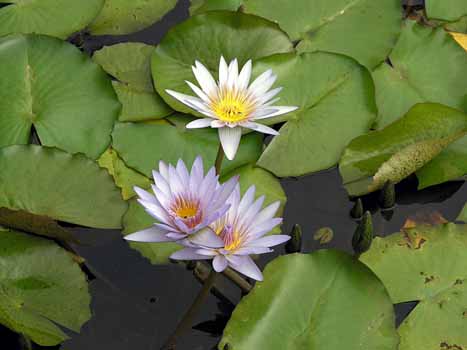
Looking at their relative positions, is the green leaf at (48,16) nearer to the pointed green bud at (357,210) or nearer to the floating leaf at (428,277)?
the pointed green bud at (357,210)

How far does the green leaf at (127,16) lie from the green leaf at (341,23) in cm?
41

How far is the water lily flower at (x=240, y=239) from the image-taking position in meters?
1.86

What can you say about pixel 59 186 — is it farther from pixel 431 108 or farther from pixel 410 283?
pixel 431 108

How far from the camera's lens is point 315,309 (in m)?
2.12

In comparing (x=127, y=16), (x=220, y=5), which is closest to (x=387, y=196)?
(x=220, y=5)

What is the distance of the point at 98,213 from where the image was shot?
236 centimetres

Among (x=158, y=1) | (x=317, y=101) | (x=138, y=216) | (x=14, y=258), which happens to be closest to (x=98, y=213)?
(x=138, y=216)

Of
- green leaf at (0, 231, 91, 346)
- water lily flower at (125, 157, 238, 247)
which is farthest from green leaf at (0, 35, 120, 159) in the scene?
water lily flower at (125, 157, 238, 247)

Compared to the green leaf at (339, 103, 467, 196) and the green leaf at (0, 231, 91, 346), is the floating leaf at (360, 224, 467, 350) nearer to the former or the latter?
the green leaf at (339, 103, 467, 196)

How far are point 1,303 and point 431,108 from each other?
160 cm

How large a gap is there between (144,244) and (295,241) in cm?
50

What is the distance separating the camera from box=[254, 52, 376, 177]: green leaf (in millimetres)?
2590

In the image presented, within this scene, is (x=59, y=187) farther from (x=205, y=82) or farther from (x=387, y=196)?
(x=387, y=196)

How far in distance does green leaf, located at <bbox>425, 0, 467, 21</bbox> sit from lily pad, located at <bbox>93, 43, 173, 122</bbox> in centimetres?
122
